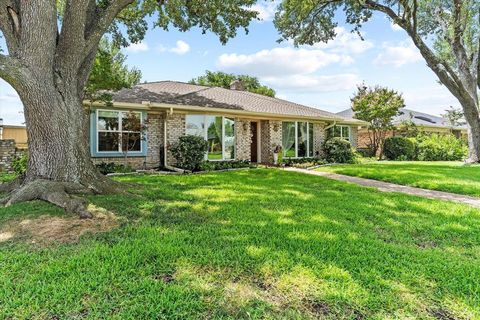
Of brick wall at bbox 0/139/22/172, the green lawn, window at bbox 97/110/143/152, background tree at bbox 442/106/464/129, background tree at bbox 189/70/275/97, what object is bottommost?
the green lawn

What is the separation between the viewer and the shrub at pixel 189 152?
38.4 ft

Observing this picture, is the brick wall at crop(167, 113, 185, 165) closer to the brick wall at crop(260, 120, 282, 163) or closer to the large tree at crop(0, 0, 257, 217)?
the brick wall at crop(260, 120, 282, 163)

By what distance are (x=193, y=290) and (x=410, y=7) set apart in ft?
56.0

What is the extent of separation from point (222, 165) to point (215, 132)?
6.05 ft

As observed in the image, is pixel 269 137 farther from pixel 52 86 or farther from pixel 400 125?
pixel 400 125

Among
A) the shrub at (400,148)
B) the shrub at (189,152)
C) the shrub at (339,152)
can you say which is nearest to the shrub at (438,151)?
the shrub at (400,148)

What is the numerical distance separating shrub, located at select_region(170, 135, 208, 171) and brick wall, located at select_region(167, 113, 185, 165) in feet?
2.60

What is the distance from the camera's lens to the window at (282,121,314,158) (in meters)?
16.6

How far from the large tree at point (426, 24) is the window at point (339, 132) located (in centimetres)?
549

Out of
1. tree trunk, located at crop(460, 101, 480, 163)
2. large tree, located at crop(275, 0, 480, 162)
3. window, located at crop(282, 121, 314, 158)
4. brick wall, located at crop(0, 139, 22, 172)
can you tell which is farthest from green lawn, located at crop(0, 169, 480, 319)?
tree trunk, located at crop(460, 101, 480, 163)

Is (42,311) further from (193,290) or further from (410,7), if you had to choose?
(410,7)

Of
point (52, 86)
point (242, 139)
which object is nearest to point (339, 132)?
point (242, 139)

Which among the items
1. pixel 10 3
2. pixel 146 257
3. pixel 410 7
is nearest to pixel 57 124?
pixel 10 3

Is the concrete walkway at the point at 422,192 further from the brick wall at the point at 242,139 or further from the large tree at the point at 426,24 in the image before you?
the large tree at the point at 426,24
